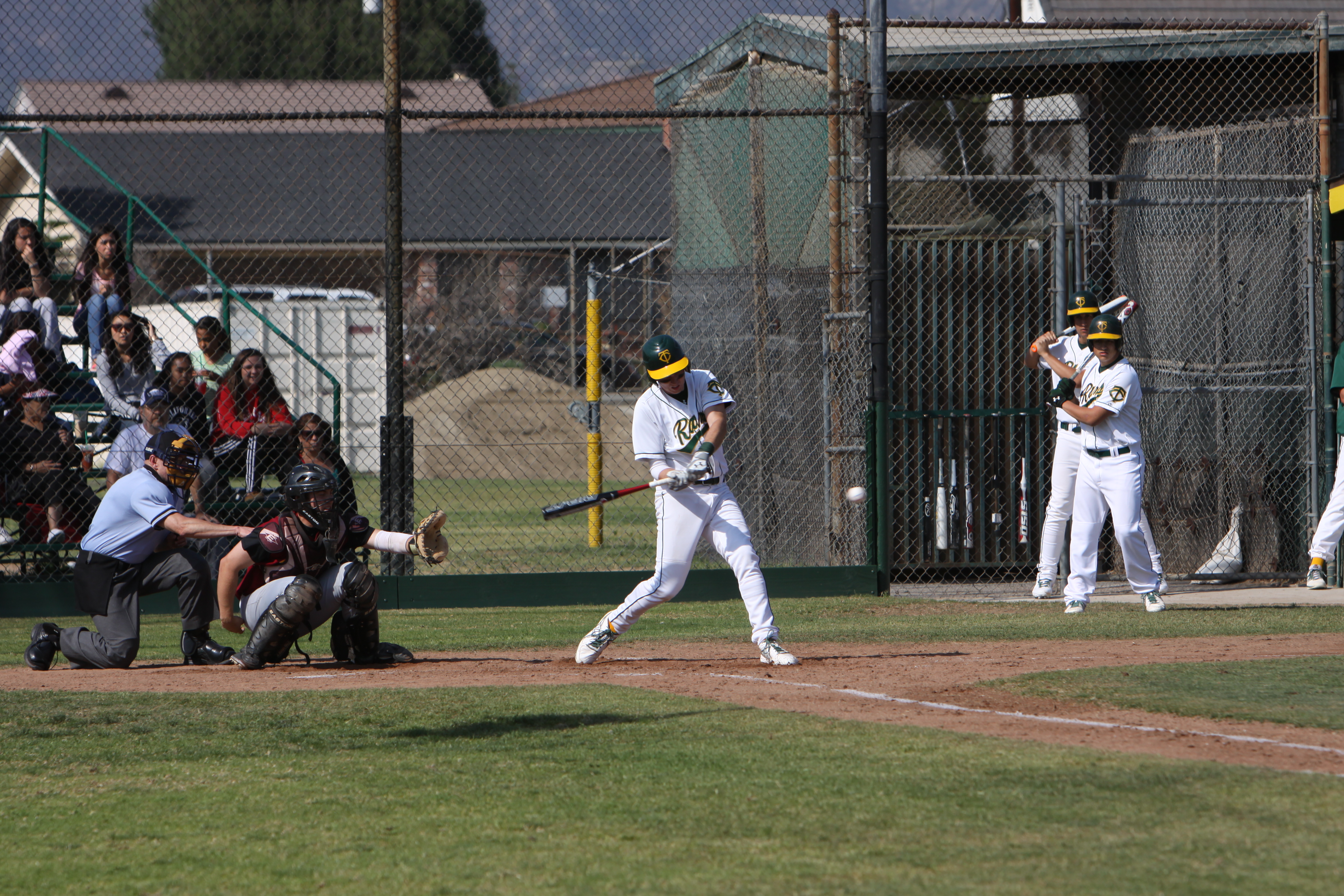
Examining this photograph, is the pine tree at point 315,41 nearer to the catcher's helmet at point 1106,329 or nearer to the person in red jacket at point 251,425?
the person in red jacket at point 251,425

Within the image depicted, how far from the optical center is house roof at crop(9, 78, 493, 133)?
11.6m

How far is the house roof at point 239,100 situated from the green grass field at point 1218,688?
6109 mm

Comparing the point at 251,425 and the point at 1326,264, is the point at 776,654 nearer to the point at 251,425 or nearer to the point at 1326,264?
the point at 251,425

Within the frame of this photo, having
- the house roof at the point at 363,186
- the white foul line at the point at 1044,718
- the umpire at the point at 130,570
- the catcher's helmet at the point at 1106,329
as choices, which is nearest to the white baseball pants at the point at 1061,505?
the catcher's helmet at the point at 1106,329

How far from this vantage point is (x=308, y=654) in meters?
8.02

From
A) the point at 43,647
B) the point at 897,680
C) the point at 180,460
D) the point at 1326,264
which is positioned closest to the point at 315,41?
the point at 180,460

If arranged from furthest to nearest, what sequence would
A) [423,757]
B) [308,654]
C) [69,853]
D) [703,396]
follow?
[308,654], [703,396], [423,757], [69,853]

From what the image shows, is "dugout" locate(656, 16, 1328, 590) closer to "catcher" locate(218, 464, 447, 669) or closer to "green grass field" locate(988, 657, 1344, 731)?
"green grass field" locate(988, 657, 1344, 731)

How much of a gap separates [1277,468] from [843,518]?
3616 mm

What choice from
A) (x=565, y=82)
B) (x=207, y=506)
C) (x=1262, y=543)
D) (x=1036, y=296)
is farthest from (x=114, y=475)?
(x=1262, y=543)

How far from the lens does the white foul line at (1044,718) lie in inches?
199

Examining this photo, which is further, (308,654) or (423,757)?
(308,654)

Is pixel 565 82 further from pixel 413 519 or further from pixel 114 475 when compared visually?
pixel 114 475

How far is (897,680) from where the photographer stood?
6715 millimetres
